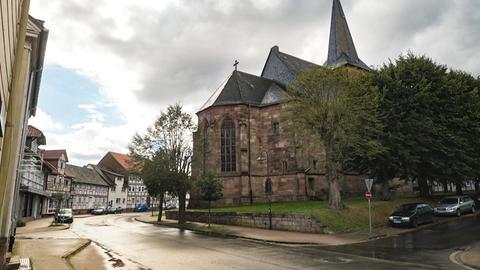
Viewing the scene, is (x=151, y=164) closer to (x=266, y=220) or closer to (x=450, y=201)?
(x=266, y=220)

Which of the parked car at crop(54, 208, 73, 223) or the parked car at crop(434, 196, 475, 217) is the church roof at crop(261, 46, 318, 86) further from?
the parked car at crop(54, 208, 73, 223)

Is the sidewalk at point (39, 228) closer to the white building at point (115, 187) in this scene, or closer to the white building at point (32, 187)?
the white building at point (32, 187)

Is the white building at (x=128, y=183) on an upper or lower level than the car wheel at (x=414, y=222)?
upper

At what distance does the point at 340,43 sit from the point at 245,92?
18.2 m

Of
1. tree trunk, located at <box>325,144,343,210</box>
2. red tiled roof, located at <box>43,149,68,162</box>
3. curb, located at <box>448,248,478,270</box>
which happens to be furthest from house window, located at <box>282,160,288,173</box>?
red tiled roof, located at <box>43,149,68,162</box>

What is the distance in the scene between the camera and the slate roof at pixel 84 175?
62.5m

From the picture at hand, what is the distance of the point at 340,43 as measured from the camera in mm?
50062

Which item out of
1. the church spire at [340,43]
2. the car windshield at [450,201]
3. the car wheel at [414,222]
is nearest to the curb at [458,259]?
the car wheel at [414,222]

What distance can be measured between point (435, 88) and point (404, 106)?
369cm

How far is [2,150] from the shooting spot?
4695 millimetres

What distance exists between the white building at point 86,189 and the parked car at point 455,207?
179 feet

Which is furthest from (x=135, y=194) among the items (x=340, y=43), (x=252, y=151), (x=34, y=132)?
(x=340, y=43)

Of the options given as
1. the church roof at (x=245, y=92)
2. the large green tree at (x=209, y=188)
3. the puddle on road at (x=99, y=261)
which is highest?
the church roof at (x=245, y=92)

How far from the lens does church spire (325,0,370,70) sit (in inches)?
1925
